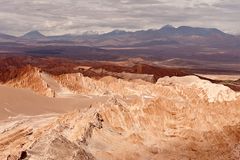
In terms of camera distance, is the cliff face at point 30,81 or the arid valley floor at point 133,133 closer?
the arid valley floor at point 133,133

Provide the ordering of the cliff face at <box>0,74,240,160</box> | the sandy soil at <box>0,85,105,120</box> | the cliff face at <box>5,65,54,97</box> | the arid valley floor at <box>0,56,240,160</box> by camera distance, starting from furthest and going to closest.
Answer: the cliff face at <box>5,65,54,97</box>
the sandy soil at <box>0,85,105,120</box>
the cliff face at <box>0,74,240,160</box>
the arid valley floor at <box>0,56,240,160</box>

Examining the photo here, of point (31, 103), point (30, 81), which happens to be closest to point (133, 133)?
point (31, 103)

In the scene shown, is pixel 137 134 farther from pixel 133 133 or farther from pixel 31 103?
pixel 31 103

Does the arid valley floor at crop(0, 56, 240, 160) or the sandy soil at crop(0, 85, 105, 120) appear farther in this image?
the sandy soil at crop(0, 85, 105, 120)

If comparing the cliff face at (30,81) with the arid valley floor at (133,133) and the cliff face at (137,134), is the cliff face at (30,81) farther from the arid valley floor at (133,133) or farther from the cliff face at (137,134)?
the cliff face at (137,134)

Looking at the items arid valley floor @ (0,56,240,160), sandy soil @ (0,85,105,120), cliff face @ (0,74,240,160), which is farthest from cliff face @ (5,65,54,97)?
cliff face @ (0,74,240,160)

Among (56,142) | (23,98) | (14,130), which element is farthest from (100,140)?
(23,98)

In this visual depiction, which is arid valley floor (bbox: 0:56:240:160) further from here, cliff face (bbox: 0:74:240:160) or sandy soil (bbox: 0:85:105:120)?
sandy soil (bbox: 0:85:105:120)

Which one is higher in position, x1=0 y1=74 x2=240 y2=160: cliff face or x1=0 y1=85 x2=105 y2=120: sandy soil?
x1=0 y1=74 x2=240 y2=160: cliff face

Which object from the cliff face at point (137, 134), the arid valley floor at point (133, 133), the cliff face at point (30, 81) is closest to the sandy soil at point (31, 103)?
the arid valley floor at point (133, 133)
